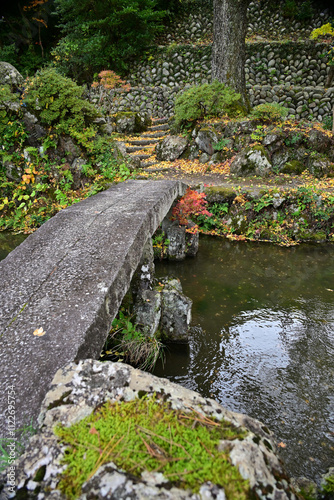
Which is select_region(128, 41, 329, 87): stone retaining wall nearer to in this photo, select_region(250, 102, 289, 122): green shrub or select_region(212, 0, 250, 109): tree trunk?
select_region(212, 0, 250, 109): tree trunk

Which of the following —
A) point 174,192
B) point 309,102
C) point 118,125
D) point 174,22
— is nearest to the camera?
point 174,192

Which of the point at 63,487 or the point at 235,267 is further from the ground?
the point at 63,487

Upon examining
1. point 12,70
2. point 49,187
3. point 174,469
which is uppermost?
point 12,70

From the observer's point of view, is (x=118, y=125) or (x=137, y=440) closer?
(x=137, y=440)

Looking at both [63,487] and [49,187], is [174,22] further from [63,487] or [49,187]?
[63,487]

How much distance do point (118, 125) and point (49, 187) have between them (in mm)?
6327

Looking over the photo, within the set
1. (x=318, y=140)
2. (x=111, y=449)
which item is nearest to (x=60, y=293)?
(x=111, y=449)

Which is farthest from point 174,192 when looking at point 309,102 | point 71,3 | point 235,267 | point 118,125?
point 71,3

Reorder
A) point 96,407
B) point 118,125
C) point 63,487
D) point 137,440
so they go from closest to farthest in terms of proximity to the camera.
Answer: point 63,487 → point 137,440 → point 96,407 → point 118,125

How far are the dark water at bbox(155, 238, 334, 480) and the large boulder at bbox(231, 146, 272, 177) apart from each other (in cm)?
336

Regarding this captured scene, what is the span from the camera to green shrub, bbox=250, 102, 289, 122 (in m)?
9.63

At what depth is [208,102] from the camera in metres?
10.6

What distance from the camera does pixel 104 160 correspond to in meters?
8.01

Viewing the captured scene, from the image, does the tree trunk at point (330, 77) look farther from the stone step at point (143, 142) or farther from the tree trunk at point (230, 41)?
the stone step at point (143, 142)
